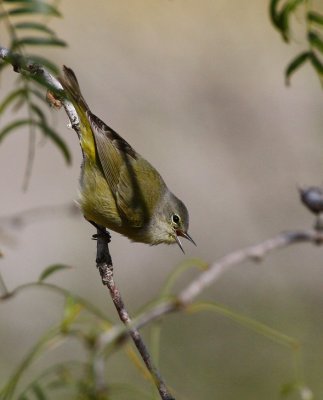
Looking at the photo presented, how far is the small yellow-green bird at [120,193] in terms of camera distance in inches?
170

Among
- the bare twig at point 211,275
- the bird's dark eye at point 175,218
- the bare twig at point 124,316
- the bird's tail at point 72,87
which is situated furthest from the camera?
the bird's dark eye at point 175,218

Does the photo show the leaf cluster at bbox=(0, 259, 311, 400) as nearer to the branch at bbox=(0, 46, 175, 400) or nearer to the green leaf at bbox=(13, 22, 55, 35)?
the branch at bbox=(0, 46, 175, 400)

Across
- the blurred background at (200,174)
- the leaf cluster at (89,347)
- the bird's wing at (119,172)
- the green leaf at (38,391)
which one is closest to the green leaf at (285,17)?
the leaf cluster at (89,347)

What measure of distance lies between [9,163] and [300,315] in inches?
157

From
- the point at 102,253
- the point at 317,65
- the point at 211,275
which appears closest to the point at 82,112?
the point at 102,253

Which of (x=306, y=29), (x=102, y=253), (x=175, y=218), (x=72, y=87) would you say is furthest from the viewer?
(x=175, y=218)

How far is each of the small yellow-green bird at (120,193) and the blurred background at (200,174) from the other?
1.68 metres

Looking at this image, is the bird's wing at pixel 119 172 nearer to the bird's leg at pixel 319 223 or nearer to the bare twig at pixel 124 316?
the bare twig at pixel 124 316

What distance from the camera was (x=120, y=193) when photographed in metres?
4.48

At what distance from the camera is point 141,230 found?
186 inches

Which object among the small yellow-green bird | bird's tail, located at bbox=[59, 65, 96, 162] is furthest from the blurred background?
bird's tail, located at bbox=[59, 65, 96, 162]

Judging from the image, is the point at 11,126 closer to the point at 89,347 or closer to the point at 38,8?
the point at 38,8

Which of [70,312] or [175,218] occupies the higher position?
[70,312]

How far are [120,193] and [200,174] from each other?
4.77 metres
